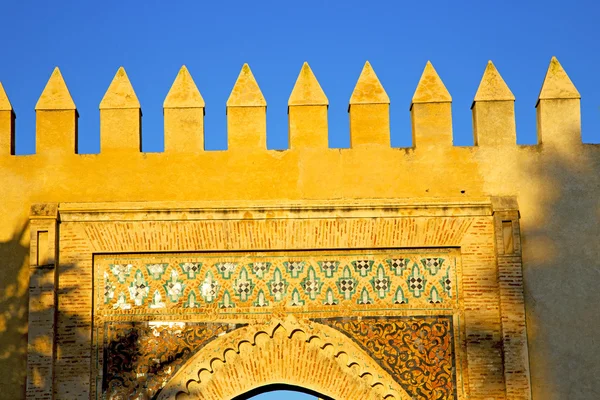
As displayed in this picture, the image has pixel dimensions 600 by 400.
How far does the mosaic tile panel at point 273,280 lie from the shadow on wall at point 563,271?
2.25 feet

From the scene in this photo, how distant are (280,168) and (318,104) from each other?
0.62 metres

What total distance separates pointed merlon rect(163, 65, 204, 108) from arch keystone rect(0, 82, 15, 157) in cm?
129

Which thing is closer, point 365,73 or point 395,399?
point 395,399

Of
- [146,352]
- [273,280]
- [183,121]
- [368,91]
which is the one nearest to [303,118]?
[368,91]

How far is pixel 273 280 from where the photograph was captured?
11398 millimetres

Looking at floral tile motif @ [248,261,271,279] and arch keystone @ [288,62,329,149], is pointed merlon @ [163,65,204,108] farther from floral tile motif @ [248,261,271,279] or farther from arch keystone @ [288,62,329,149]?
floral tile motif @ [248,261,271,279]

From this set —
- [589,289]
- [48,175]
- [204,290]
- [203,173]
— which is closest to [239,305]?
[204,290]

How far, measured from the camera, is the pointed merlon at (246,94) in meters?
11.8

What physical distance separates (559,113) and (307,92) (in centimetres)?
210

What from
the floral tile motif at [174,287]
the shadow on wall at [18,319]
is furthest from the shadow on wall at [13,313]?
the floral tile motif at [174,287]

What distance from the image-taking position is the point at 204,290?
37.3 ft

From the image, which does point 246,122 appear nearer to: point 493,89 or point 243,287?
point 243,287

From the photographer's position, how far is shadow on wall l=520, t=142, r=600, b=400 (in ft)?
36.8

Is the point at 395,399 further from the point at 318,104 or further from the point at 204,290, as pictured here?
the point at 318,104
